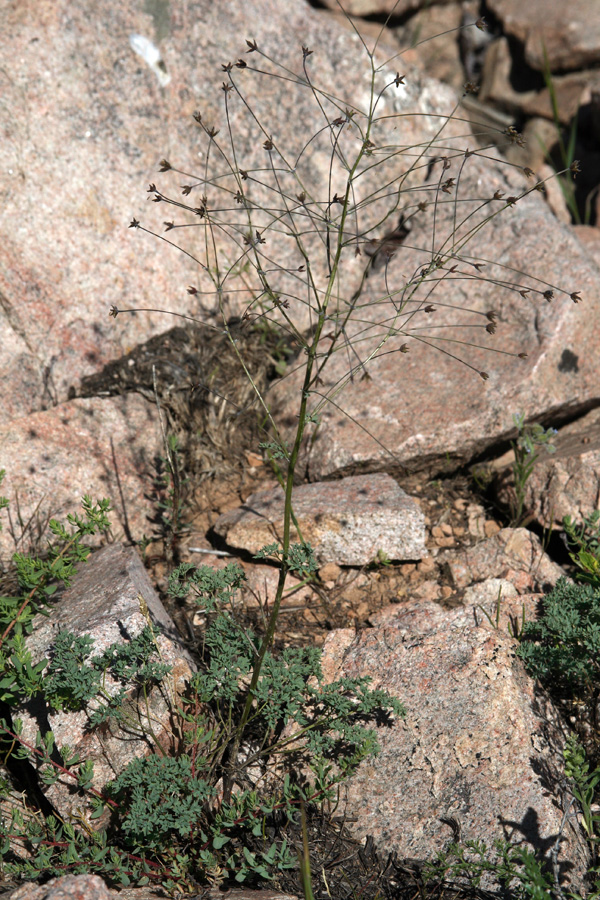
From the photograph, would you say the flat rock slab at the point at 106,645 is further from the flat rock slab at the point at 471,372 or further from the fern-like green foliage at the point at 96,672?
the flat rock slab at the point at 471,372

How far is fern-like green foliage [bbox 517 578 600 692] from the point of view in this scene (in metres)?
2.60

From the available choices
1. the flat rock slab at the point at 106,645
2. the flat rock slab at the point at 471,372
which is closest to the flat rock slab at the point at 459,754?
the flat rock slab at the point at 106,645

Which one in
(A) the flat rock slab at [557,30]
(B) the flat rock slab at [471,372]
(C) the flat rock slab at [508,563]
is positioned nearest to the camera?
(C) the flat rock slab at [508,563]

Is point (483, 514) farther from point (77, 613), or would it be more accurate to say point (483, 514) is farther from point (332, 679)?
point (77, 613)

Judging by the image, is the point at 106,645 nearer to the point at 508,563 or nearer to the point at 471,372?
the point at 508,563

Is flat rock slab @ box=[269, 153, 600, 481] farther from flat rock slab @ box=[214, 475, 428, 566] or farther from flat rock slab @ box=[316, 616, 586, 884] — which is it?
flat rock slab @ box=[316, 616, 586, 884]

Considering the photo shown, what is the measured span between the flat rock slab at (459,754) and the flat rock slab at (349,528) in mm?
525

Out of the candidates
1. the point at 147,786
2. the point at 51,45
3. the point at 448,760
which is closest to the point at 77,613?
the point at 147,786

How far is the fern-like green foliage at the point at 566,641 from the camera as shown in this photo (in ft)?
8.52

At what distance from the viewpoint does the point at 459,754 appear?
8.24 feet

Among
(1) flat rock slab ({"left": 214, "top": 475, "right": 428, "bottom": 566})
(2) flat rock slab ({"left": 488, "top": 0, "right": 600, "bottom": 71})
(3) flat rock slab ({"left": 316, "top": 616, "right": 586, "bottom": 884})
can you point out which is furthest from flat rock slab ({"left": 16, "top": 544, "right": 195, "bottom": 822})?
(2) flat rock slab ({"left": 488, "top": 0, "right": 600, "bottom": 71})

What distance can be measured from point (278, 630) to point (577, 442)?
1784 mm

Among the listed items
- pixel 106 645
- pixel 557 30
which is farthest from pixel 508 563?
pixel 557 30

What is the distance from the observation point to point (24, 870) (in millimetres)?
2213
